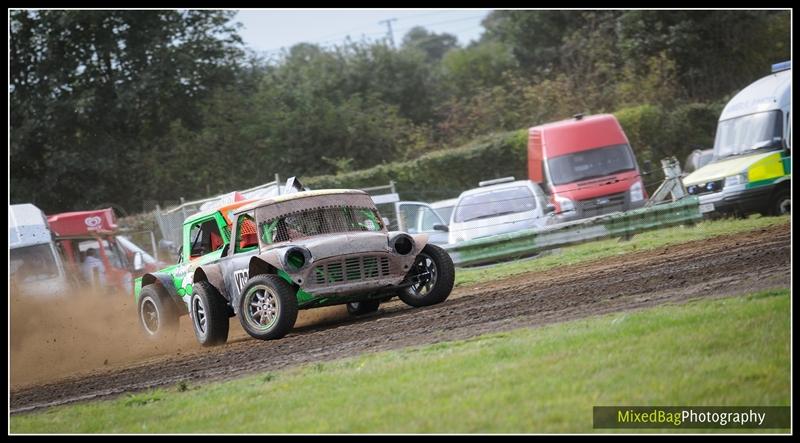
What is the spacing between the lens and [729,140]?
70.3 feet

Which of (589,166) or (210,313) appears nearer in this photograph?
(210,313)

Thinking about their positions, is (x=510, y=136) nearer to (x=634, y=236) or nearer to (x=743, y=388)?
(x=634, y=236)

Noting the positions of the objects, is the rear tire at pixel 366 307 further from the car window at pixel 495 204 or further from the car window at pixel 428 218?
the car window at pixel 428 218

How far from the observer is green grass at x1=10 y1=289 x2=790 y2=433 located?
721 centimetres

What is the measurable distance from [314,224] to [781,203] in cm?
989

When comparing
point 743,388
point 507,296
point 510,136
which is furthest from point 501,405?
point 510,136

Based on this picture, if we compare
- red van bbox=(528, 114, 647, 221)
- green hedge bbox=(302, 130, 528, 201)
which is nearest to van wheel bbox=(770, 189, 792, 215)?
red van bbox=(528, 114, 647, 221)

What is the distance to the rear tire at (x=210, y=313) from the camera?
43.1 feet

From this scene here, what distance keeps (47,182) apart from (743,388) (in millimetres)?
38441

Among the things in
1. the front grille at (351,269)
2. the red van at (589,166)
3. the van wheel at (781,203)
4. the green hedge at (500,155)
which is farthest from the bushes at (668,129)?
the front grille at (351,269)

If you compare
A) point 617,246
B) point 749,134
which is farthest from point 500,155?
point 617,246

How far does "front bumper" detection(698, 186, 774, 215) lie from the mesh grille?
28.2ft

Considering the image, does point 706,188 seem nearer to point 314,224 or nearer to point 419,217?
point 419,217

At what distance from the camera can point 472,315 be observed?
39.1 feet
